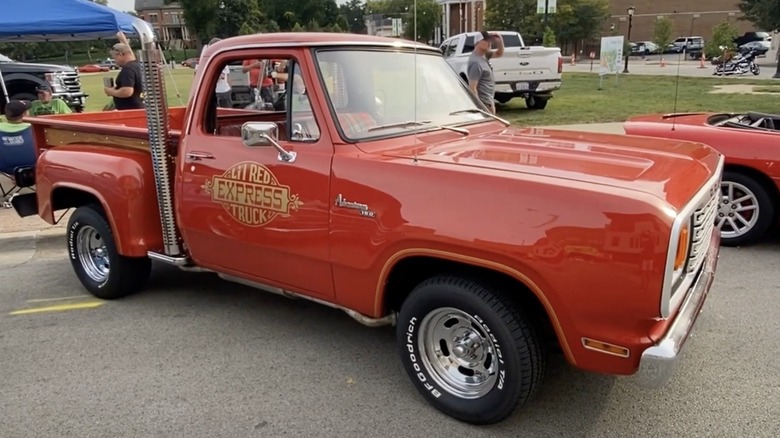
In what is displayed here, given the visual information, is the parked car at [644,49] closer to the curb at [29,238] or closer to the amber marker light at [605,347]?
the curb at [29,238]

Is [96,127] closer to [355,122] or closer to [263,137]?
[263,137]

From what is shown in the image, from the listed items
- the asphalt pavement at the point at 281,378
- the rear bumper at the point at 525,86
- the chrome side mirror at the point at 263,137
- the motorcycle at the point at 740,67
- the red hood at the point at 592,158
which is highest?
the chrome side mirror at the point at 263,137

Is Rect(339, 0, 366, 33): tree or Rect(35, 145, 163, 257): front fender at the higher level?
Rect(339, 0, 366, 33): tree

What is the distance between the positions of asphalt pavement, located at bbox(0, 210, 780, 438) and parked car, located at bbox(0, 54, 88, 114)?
42.4 feet

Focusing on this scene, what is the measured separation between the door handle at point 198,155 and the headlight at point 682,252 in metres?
2.71

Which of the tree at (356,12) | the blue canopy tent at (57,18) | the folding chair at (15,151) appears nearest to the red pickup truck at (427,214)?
the tree at (356,12)

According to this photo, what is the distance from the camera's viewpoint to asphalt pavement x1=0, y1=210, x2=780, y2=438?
3.19 meters

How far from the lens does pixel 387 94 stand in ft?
12.4

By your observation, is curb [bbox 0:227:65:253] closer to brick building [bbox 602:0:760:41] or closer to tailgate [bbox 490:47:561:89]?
tailgate [bbox 490:47:561:89]

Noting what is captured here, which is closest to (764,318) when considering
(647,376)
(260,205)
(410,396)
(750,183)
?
(750,183)

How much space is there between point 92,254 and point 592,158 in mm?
3976

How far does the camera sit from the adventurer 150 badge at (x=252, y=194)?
3.58 metres

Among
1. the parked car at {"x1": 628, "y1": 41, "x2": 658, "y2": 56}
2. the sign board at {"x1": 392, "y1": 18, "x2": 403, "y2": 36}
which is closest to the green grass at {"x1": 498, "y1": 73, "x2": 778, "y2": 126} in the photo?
the sign board at {"x1": 392, "y1": 18, "x2": 403, "y2": 36}

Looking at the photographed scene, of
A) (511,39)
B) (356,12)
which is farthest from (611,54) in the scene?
(356,12)
